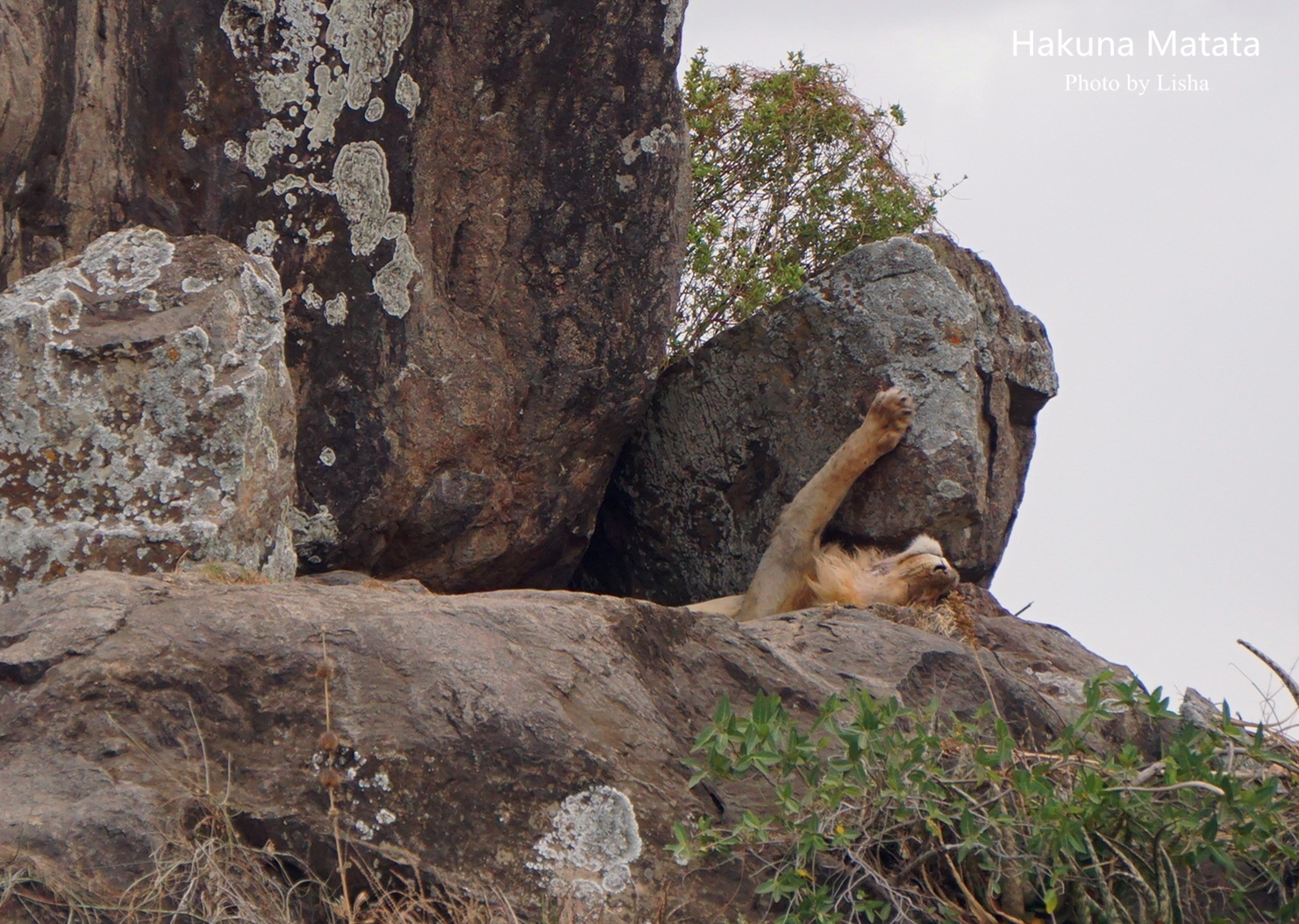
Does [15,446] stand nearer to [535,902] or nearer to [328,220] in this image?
[328,220]

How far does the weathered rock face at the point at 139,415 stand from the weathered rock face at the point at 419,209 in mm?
701

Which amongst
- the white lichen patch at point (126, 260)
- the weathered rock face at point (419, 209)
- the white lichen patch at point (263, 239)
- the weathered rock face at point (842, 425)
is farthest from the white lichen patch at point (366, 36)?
the weathered rock face at point (842, 425)

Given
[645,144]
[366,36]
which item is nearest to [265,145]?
[366,36]

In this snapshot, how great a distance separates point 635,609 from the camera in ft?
10.3

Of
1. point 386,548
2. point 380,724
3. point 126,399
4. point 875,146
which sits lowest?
point 386,548

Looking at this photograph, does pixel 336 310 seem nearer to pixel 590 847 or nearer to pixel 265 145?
pixel 265 145

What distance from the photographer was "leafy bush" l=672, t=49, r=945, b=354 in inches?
301

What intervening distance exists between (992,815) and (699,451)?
11.6 feet

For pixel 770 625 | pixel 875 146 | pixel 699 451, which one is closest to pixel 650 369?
pixel 699 451

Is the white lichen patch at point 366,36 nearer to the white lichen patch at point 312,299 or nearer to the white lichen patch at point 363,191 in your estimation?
Result: the white lichen patch at point 363,191

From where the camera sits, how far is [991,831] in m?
2.59

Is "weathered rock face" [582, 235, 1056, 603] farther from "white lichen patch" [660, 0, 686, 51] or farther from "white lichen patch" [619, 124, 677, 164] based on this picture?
"white lichen patch" [660, 0, 686, 51]

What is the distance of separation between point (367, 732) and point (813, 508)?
3030 mm

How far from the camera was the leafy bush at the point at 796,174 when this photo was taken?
766 cm
